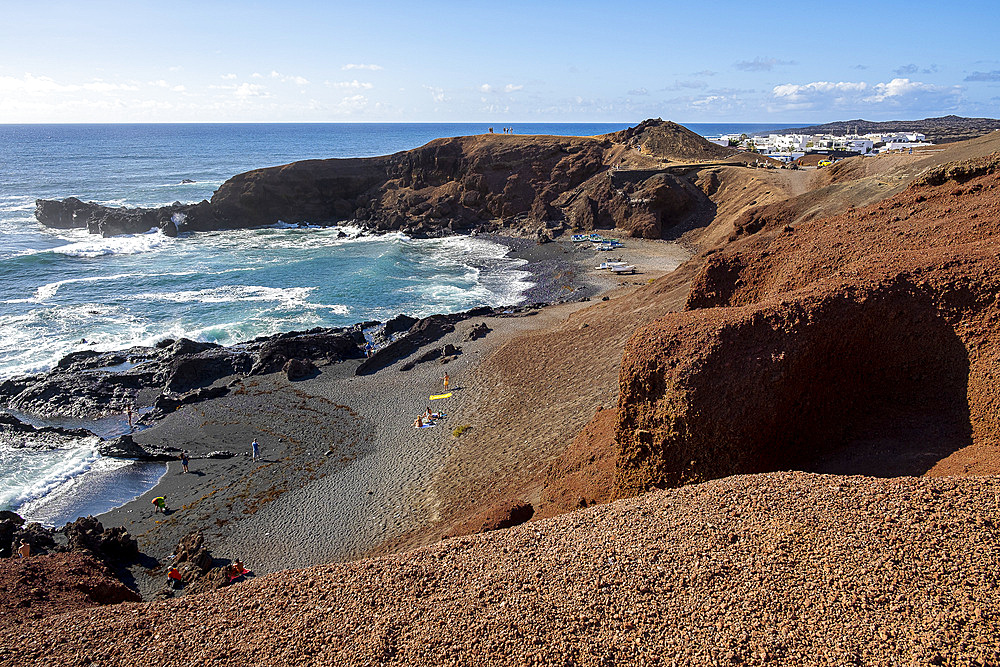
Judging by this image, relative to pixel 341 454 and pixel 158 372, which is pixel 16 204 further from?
pixel 341 454

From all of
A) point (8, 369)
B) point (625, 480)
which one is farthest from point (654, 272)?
point (8, 369)

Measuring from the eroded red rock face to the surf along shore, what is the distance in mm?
6760

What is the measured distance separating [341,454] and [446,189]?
4907cm

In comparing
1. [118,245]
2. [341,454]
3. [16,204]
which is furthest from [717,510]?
[16,204]

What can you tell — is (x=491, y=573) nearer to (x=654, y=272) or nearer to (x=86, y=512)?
(x=86, y=512)

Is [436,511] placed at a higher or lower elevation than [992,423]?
lower

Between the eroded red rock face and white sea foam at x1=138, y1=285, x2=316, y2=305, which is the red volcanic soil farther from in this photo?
white sea foam at x1=138, y1=285, x2=316, y2=305

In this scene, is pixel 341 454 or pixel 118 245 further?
pixel 118 245

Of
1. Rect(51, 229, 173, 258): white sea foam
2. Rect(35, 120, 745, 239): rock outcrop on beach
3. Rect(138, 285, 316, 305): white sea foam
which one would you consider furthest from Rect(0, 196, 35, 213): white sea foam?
Rect(138, 285, 316, 305): white sea foam

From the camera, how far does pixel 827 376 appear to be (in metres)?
10.6

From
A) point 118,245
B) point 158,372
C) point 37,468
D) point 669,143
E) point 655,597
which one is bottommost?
point 37,468

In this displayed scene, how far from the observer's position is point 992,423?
912cm

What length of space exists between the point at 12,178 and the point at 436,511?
11951 centimetres

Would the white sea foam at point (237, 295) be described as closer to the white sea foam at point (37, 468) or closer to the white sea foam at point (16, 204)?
the white sea foam at point (37, 468)
